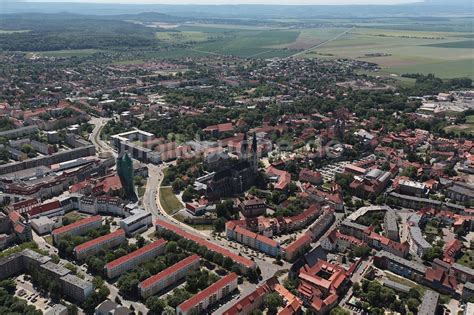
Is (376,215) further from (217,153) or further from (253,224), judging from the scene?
(217,153)

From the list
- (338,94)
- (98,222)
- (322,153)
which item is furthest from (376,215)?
(338,94)

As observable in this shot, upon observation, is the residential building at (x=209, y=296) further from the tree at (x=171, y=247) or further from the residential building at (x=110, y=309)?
the tree at (x=171, y=247)

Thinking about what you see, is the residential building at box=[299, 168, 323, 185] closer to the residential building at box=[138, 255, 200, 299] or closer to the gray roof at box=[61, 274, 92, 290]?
the residential building at box=[138, 255, 200, 299]

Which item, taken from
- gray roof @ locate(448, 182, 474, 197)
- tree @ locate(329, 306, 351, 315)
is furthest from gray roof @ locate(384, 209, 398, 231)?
tree @ locate(329, 306, 351, 315)

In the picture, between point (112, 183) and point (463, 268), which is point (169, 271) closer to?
point (112, 183)

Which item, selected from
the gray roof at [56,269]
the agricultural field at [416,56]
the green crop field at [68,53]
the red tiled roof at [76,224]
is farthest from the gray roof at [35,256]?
the green crop field at [68,53]
